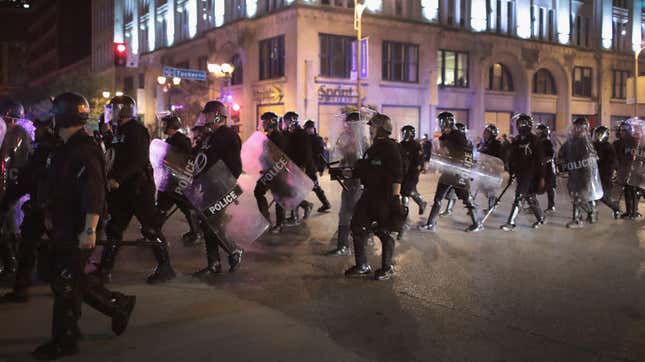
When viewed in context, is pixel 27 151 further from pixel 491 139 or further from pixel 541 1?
pixel 541 1

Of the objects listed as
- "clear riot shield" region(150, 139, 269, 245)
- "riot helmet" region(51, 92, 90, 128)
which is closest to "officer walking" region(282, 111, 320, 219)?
"clear riot shield" region(150, 139, 269, 245)

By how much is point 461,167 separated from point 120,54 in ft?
41.2

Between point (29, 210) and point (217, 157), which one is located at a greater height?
Result: point (217, 157)

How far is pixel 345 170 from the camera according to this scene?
311 inches

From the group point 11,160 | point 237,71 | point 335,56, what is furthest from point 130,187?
point 237,71

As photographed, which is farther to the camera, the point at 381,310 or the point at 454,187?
the point at 454,187

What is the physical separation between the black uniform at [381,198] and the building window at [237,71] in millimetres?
28731

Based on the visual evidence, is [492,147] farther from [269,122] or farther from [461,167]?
[269,122]

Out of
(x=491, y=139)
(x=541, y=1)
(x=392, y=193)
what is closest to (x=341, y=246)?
(x=392, y=193)

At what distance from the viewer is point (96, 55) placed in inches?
2603

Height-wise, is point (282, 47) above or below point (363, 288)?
above

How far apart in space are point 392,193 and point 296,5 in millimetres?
25034

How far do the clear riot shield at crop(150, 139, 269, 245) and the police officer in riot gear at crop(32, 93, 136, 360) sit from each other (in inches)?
94.7

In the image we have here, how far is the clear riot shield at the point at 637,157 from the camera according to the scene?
1198 centimetres
